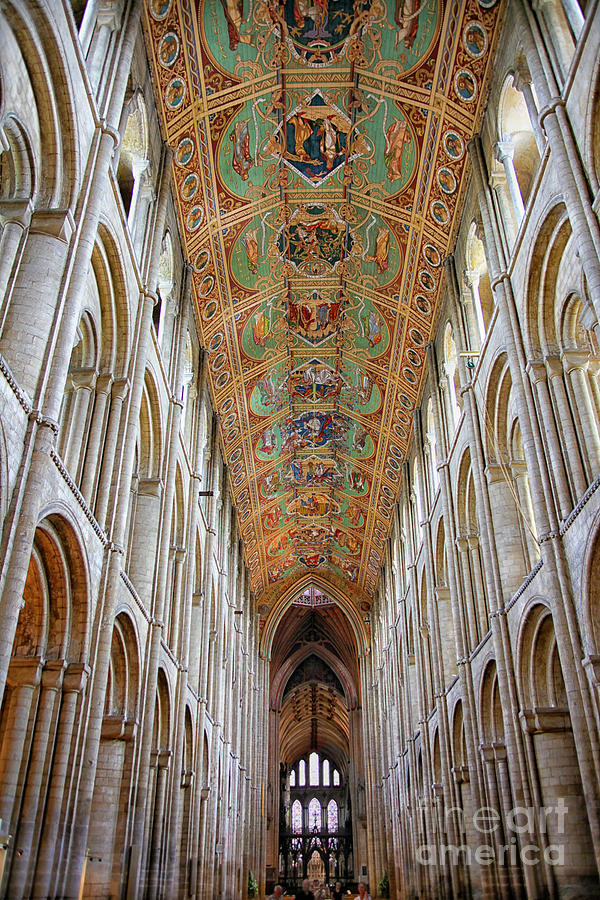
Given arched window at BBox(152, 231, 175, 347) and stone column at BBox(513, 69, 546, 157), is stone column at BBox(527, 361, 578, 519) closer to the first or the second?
stone column at BBox(513, 69, 546, 157)

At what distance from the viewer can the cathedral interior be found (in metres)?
9.91

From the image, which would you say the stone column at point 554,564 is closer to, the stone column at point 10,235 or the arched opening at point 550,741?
the arched opening at point 550,741

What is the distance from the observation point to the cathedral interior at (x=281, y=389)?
32.5 feet

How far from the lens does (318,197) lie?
21016 millimetres

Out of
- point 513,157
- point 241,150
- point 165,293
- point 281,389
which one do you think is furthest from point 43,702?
point 281,389

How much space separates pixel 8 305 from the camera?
934 cm

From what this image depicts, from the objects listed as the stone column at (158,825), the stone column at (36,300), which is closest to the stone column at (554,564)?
the stone column at (36,300)

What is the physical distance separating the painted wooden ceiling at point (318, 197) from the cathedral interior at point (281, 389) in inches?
3.3

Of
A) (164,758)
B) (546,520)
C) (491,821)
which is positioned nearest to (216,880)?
(164,758)

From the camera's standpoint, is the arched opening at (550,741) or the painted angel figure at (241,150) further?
the painted angel figure at (241,150)

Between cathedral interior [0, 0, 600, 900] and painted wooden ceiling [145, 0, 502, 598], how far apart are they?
0.08 m

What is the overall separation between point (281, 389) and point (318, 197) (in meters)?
7.95

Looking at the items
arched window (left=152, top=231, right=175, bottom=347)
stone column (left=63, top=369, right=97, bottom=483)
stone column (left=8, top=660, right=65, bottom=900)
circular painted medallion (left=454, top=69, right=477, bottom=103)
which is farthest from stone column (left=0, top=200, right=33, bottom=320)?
circular painted medallion (left=454, top=69, right=477, bottom=103)

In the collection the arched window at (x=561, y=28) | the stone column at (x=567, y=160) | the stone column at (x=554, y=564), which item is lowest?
the stone column at (x=554, y=564)
